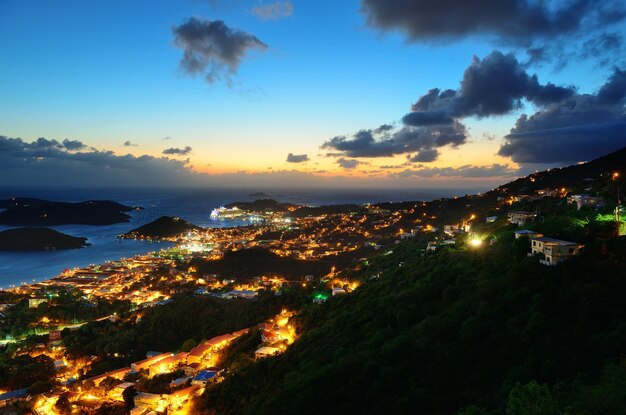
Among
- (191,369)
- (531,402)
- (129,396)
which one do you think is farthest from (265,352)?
(531,402)

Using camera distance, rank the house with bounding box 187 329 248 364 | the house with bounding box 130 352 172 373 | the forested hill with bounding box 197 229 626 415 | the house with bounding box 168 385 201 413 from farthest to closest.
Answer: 1. the house with bounding box 187 329 248 364
2. the house with bounding box 130 352 172 373
3. the house with bounding box 168 385 201 413
4. the forested hill with bounding box 197 229 626 415

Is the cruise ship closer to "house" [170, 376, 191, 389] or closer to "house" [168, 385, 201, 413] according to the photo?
"house" [170, 376, 191, 389]

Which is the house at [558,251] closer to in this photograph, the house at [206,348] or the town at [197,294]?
the town at [197,294]

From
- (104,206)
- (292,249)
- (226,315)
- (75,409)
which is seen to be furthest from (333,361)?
(104,206)

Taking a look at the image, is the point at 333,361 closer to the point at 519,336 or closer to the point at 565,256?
the point at 519,336

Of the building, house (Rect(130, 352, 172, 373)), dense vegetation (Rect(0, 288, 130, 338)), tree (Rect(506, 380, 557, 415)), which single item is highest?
tree (Rect(506, 380, 557, 415))

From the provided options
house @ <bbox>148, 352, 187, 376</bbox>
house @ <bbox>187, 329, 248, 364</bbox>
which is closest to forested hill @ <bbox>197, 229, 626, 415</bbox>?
house @ <bbox>187, 329, 248, 364</bbox>

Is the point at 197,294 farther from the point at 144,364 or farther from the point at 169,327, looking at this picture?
the point at 144,364
